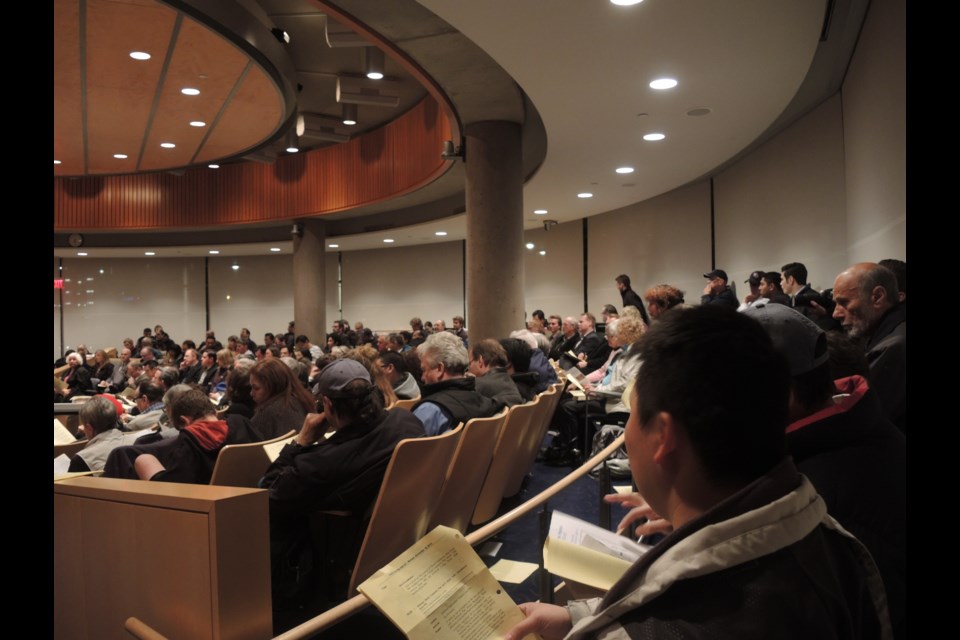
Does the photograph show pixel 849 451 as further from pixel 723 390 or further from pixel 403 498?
pixel 403 498

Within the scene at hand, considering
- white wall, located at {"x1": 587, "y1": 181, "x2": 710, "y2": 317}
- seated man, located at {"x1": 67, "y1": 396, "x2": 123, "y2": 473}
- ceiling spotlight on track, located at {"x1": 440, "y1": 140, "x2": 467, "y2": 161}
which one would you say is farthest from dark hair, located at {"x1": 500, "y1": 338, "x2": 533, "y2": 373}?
white wall, located at {"x1": 587, "y1": 181, "x2": 710, "y2": 317}

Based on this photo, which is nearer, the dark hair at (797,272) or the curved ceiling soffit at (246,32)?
the dark hair at (797,272)

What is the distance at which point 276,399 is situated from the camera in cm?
445

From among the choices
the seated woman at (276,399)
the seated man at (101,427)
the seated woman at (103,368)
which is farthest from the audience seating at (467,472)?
the seated woman at (103,368)

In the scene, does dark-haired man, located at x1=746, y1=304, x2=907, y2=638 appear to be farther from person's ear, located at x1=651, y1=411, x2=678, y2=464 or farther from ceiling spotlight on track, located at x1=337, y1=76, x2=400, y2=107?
ceiling spotlight on track, located at x1=337, y1=76, x2=400, y2=107

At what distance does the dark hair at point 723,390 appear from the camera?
952mm

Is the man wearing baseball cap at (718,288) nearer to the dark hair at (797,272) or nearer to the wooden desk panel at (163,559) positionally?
the dark hair at (797,272)

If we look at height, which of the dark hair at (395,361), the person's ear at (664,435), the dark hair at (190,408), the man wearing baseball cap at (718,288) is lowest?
the dark hair at (190,408)

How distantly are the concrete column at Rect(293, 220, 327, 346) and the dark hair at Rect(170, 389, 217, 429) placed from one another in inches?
428

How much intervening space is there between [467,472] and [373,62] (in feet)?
24.1

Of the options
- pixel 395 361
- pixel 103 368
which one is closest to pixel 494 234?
pixel 395 361

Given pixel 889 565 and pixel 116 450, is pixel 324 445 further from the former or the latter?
pixel 889 565

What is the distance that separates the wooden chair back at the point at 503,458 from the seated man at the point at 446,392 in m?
0.23

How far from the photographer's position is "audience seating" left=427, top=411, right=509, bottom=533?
10.5 ft
